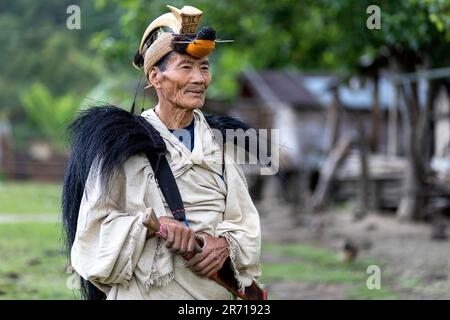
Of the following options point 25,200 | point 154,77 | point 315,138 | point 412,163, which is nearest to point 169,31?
point 154,77

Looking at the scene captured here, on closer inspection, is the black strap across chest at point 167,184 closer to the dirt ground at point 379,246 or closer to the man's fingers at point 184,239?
the man's fingers at point 184,239

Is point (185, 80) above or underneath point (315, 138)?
underneath

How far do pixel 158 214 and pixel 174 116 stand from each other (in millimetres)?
523

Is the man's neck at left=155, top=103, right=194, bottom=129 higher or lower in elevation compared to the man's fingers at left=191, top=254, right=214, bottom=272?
higher

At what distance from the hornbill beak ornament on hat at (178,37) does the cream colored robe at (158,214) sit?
1.06 ft

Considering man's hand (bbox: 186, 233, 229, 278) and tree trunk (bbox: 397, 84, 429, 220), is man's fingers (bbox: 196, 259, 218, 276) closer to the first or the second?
man's hand (bbox: 186, 233, 229, 278)

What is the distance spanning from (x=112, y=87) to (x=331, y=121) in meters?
5.76

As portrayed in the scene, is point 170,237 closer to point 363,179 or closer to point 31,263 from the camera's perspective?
point 31,263

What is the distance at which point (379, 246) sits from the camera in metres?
12.3

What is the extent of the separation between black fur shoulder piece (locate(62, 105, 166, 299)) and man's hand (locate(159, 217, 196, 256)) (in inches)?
15.0

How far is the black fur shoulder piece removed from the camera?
3.86 metres

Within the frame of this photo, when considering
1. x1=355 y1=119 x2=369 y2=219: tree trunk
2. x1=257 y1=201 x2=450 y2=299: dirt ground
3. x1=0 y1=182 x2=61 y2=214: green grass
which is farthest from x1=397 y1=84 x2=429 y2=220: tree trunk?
x1=0 y1=182 x2=61 y2=214: green grass
